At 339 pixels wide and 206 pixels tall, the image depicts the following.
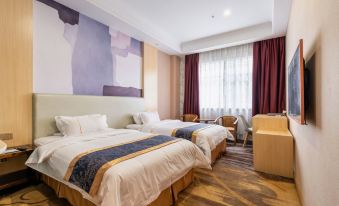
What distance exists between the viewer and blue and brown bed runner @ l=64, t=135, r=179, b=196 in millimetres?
1505

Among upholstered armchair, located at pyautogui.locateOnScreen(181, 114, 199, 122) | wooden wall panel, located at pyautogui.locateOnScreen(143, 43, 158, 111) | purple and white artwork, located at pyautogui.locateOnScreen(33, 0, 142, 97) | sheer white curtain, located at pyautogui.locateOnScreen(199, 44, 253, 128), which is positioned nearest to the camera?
purple and white artwork, located at pyautogui.locateOnScreen(33, 0, 142, 97)

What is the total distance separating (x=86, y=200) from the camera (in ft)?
5.53

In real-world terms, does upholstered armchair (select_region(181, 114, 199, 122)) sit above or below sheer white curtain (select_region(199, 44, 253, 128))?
below

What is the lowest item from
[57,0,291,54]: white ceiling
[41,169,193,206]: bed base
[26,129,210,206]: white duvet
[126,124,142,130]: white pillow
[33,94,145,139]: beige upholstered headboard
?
[41,169,193,206]: bed base

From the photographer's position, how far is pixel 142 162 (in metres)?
1.65

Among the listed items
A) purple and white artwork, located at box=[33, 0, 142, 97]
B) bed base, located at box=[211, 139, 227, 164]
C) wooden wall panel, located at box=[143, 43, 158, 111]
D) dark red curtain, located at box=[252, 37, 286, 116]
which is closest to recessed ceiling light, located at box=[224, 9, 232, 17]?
dark red curtain, located at box=[252, 37, 286, 116]

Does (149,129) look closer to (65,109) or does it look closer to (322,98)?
(65,109)

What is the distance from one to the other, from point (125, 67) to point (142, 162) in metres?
2.94

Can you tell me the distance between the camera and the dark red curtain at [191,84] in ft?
18.2

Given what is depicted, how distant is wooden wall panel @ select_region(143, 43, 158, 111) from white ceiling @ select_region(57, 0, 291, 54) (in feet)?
0.82

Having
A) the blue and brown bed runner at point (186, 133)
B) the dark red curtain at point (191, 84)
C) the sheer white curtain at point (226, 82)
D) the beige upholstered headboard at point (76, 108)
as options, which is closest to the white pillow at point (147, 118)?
the beige upholstered headboard at point (76, 108)

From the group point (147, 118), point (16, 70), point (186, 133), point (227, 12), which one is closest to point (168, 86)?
point (147, 118)

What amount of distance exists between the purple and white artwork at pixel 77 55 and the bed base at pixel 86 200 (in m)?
1.50

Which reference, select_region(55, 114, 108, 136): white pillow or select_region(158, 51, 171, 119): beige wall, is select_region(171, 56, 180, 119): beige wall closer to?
select_region(158, 51, 171, 119): beige wall
